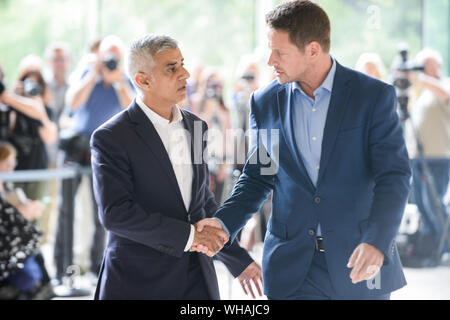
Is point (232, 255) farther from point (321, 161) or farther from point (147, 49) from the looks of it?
point (147, 49)

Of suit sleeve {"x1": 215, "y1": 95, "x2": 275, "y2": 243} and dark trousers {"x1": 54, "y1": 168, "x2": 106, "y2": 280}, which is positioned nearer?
suit sleeve {"x1": 215, "y1": 95, "x2": 275, "y2": 243}

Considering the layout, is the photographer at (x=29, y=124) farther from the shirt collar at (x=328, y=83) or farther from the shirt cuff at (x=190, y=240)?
the shirt collar at (x=328, y=83)

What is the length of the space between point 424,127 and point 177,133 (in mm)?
4241

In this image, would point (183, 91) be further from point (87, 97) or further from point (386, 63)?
point (386, 63)

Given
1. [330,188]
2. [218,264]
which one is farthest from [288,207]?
[218,264]

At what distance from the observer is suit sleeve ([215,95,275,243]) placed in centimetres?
253

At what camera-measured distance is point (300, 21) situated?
2408mm

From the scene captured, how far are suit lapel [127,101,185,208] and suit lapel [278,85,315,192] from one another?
1.22 ft

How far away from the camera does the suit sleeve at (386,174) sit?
2254mm

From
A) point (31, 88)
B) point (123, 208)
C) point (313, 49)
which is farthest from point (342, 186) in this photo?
point (31, 88)

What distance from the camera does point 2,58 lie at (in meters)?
7.15

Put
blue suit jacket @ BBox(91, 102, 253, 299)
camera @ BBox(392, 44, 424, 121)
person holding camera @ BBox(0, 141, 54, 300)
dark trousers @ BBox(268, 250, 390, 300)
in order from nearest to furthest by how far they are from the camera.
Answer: blue suit jacket @ BBox(91, 102, 253, 299), dark trousers @ BBox(268, 250, 390, 300), person holding camera @ BBox(0, 141, 54, 300), camera @ BBox(392, 44, 424, 121)

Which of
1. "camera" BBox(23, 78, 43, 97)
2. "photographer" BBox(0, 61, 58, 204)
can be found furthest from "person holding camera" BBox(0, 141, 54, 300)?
"camera" BBox(23, 78, 43, 97)

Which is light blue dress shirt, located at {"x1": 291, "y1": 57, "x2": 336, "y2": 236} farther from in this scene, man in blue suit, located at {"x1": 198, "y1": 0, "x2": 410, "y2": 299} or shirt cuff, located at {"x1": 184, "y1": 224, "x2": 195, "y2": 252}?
shirt cuff, located at {"x1": 184, "y1": 224, "x2": 195, "y2": 252}
